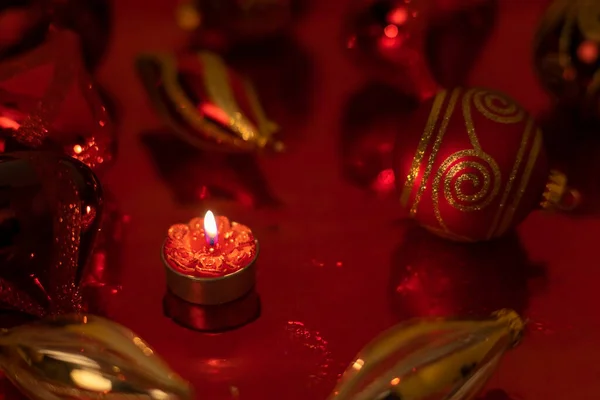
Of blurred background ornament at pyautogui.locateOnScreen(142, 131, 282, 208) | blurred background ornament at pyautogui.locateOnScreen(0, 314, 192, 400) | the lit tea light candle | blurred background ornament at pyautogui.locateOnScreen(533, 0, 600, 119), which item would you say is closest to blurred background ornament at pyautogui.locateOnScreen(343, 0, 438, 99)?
blurred background ornament at pyautogui.locateOnScreen(533, 0, 600, 119)

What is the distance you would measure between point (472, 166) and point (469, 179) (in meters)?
0.01

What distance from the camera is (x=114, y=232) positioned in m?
0.74

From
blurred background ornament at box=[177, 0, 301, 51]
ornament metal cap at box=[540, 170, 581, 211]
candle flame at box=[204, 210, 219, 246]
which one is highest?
blurred background ornament at box=[177, 0, 301, 51]

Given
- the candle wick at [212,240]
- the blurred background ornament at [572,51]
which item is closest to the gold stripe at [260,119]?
the candle wick at [212,240]

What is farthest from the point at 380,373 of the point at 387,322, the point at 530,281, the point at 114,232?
the point at 114,232

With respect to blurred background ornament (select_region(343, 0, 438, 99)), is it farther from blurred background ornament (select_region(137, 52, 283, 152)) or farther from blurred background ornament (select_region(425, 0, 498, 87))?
blurred background ornament (select_region(137, 52, 283, 152))

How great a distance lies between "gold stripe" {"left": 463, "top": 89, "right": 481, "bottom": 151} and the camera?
2.10 feet

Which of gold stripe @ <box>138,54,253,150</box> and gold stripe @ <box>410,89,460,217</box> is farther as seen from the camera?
gold stripe @ <box>138,54,253,150</box>

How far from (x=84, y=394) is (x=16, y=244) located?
0.14 metres

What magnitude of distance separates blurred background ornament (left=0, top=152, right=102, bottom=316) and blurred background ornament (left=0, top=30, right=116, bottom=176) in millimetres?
75

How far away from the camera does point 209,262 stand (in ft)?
2.05

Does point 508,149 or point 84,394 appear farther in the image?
point 508,149

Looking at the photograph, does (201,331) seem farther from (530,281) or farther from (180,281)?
(530,281)

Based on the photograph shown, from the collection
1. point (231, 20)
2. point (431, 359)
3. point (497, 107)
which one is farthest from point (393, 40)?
point (431, 359)
